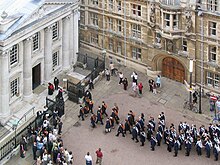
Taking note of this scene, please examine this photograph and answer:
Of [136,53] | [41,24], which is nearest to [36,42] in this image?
[41,24]

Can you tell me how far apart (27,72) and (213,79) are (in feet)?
67.0

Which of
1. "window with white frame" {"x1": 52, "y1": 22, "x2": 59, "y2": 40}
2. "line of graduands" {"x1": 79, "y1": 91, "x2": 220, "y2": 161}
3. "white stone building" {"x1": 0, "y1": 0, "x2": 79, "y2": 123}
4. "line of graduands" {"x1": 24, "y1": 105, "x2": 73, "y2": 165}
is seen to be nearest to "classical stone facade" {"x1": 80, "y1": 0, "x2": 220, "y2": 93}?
"white stone building" {"x1": 0, "y1": 0, "x2": 79, "y2": 123}

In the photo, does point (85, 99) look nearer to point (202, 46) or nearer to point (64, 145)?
point (64, 145)

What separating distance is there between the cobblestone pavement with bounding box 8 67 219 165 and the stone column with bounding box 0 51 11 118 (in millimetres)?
6063

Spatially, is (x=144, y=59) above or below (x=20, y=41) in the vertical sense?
below

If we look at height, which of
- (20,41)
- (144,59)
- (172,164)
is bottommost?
(172,164)

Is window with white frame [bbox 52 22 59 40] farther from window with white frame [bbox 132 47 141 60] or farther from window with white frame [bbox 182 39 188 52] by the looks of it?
window with white frame [bbox 182 39 188 52]

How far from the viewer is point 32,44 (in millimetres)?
56188

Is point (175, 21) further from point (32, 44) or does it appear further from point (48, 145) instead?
point (48, 145)

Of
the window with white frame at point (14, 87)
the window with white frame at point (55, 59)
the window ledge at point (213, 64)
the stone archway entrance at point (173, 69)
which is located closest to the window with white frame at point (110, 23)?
the window with white frame at point (55, 59)

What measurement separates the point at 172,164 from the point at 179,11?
1804 cm

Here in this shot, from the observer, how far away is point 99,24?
6706cm

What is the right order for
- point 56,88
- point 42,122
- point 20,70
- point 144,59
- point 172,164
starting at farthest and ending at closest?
point 144,59, point 56,88, point 20,70, point 42,122, point 172,164

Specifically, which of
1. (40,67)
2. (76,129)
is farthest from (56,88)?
(76,129)
